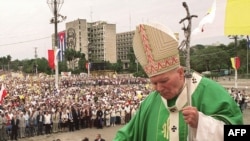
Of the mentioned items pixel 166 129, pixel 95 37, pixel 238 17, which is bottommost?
pixel 166 129

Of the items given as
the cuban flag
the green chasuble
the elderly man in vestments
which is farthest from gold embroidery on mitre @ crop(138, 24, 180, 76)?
the cuban flag

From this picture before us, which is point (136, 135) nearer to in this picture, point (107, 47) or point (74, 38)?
point (74, 38)

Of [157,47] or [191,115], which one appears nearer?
[191,115]

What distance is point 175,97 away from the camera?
107 inches

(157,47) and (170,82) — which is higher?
(157,47)

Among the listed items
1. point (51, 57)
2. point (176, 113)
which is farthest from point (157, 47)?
point (51, 57)

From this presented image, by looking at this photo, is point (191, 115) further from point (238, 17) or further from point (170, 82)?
point (238, 17)

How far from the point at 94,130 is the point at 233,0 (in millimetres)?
15333

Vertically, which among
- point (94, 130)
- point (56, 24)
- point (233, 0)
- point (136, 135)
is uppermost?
point (56, 24)

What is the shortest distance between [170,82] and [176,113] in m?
0.28

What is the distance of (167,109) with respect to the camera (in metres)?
2.85

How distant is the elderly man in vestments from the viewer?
2.30m

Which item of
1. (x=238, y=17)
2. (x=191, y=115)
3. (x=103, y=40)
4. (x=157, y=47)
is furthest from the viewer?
(x=103, y=40)

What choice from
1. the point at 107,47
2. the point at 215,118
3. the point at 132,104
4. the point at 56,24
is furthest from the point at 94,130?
the point at 107,47
